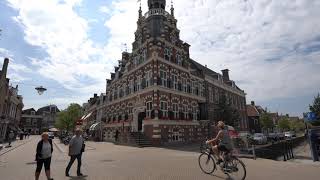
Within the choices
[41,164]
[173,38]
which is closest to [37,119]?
[173,38]

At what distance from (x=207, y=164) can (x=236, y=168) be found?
1582 millimetres

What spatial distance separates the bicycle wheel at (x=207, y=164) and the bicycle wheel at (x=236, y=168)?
98 centimetres

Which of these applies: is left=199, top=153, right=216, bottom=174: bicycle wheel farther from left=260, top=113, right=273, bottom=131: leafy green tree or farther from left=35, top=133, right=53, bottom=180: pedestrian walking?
left=260, top=113, right=273, bottom=131: leafy green tree

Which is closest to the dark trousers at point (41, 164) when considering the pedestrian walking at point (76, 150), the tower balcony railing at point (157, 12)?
the pedestrian walking at point (76, 150)

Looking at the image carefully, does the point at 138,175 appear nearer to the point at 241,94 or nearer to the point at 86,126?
the point at 241,94

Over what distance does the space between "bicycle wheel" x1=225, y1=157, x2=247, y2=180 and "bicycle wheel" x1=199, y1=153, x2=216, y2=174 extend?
3.23 feet

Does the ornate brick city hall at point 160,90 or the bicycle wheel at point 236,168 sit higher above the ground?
the ornate brick city hall at point 160,90

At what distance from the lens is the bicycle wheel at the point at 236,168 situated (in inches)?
322

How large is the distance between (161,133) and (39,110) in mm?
95946

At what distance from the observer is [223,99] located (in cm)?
3419

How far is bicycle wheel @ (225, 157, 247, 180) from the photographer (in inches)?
322

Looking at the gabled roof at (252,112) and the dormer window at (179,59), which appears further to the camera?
the gabled roof at (252,112)

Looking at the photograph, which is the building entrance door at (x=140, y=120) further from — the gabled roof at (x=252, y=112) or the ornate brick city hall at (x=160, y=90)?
the gabled roof at (x=252, y=112)

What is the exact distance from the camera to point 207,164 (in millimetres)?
9695
